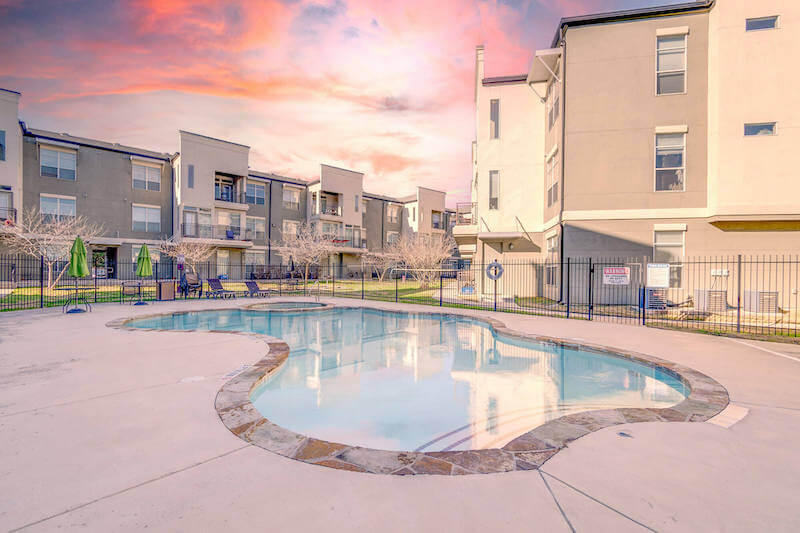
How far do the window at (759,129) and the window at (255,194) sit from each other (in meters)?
33.5

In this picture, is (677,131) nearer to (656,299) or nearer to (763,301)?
(656,299)

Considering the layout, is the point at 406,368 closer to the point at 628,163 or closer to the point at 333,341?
the point at 333,341

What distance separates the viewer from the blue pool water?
4.50 m

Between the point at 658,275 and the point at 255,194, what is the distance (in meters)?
32.4

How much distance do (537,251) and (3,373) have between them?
1767 cm

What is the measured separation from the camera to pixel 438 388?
6.13m

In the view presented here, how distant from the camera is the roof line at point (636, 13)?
12953 mm

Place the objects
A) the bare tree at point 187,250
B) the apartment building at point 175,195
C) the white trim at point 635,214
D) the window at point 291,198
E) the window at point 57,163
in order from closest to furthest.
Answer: the white trim at point 635,214, the apartment building at point 175,195, the window at point 57,163, the bare tree at point 187,250, the window at point 291,198

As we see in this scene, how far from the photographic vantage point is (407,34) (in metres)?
13.9

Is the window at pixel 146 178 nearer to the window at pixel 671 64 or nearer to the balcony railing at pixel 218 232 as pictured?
the balcony railing at pixel 218 232

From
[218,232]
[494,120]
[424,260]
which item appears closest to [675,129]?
[494,120]

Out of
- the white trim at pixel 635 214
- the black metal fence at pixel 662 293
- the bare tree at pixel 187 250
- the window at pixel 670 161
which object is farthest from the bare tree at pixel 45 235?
the window at pixel 670 161

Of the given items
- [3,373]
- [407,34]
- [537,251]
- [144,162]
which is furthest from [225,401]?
[144,162]

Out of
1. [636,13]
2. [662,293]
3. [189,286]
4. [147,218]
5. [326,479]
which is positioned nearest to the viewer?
[326,479]
